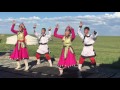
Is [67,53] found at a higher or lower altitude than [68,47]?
lower

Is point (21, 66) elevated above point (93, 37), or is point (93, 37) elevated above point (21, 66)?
point (93, 37)

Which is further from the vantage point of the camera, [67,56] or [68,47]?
[68,47]

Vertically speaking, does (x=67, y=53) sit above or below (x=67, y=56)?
above

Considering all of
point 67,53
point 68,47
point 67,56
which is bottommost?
point 67,56

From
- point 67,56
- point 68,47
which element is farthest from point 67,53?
point 68,47

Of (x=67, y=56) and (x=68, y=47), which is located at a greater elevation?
(x=68, y=47)

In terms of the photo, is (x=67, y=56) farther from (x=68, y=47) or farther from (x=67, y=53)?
(x=68, y=47)
